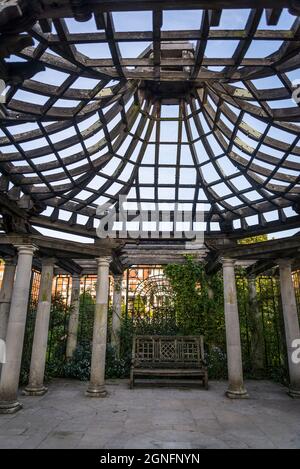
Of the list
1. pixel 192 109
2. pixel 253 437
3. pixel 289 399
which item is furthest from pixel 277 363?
pixel 192 109

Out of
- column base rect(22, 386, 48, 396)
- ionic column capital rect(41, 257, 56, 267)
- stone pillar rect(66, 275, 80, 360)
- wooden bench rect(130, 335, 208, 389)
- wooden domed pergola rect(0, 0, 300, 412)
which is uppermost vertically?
wooden domed pergola rect(0, 0, 300, 412)

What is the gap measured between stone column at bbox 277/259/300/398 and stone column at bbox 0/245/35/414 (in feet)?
24.5

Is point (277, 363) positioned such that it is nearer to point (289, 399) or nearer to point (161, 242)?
point (289, 399)

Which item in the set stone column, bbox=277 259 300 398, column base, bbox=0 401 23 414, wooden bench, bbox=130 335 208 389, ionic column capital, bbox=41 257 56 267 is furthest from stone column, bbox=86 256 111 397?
stone column, bbox=277 259 300 398

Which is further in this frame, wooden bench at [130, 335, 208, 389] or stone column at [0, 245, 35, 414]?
wooden bench at [130, 335, 208, 389]

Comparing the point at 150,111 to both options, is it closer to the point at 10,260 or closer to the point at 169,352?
the point at 10,260

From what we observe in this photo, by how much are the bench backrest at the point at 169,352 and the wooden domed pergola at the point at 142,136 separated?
1.68 meters

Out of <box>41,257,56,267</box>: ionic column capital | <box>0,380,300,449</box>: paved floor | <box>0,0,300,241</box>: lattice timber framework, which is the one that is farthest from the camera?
<box>41,257,56,267</box>: ionic column capital

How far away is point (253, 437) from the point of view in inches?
210

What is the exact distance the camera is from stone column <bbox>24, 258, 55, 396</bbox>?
882 centimetres

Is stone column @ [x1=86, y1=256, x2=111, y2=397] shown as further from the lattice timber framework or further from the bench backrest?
the bench backrest

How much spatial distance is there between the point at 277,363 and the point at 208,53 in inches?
452

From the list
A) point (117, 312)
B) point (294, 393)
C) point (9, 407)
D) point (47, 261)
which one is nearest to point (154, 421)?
point (9, 407)

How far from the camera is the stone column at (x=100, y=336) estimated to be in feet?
28.2
